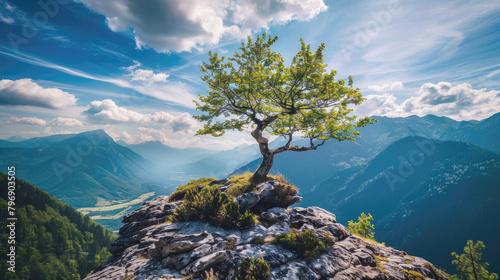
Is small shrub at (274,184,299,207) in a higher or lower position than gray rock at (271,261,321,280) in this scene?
higher

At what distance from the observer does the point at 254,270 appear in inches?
335

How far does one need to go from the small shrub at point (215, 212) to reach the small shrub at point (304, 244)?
2624 mm

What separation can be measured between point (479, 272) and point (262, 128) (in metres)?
53.7

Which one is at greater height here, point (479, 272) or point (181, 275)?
point (181, 275)

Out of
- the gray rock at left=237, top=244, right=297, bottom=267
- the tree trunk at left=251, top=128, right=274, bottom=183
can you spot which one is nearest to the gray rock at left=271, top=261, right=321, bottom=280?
the gray rock at left=237, top=244, right=297, bottom=267

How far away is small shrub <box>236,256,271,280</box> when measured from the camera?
8.37m

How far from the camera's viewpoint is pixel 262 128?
20547 mm

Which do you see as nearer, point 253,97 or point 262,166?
point 253,97

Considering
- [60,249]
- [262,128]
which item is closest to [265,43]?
[262,128]

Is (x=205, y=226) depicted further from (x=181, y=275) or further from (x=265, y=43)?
(x=265, y=43)

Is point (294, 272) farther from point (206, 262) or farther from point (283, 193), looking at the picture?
point (283, 193)

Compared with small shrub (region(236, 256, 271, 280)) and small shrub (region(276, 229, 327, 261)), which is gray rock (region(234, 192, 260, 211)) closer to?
small shrub (region(276, 229, 327, 261))

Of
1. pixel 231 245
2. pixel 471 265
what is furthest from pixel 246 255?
pixel 471 265

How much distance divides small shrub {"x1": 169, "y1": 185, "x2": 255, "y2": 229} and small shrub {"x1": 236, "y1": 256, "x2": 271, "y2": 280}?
3762 mm
